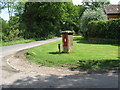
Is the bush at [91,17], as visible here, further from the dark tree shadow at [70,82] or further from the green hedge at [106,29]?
the dark tree shadow at [70,82]

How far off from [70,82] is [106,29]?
54.1ft

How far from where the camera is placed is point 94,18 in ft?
87.1

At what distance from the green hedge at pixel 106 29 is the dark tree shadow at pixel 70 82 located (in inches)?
566

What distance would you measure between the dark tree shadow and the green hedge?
14388mm

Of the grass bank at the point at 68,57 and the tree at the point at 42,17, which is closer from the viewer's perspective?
the grass bank at the point at 68,57

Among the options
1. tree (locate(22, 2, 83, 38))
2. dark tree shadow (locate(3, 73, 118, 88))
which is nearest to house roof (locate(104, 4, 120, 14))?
tree (locate(22, 2, 83, 38))

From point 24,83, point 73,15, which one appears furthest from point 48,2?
point 24,83

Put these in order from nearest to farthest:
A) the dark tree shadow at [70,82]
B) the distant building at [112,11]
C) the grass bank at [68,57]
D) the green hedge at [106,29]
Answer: the dark tree shadow at [70,82]
the grass bank at [68,57]
the green hedge at [106,29]
the distant building at [112,11]

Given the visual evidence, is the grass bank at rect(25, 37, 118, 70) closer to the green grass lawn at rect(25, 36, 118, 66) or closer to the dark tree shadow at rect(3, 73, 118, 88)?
the green grass lawn at rect(25, 36, 118, 66)

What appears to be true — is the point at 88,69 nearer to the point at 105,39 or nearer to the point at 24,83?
the point at 24,83

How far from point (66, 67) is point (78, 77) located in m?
1.76

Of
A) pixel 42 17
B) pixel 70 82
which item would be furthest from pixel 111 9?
pixel 70 82

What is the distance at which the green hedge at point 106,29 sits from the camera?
19.0 metres

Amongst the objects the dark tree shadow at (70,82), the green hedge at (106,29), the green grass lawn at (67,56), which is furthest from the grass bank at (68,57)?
the green hedge at (106,29)
